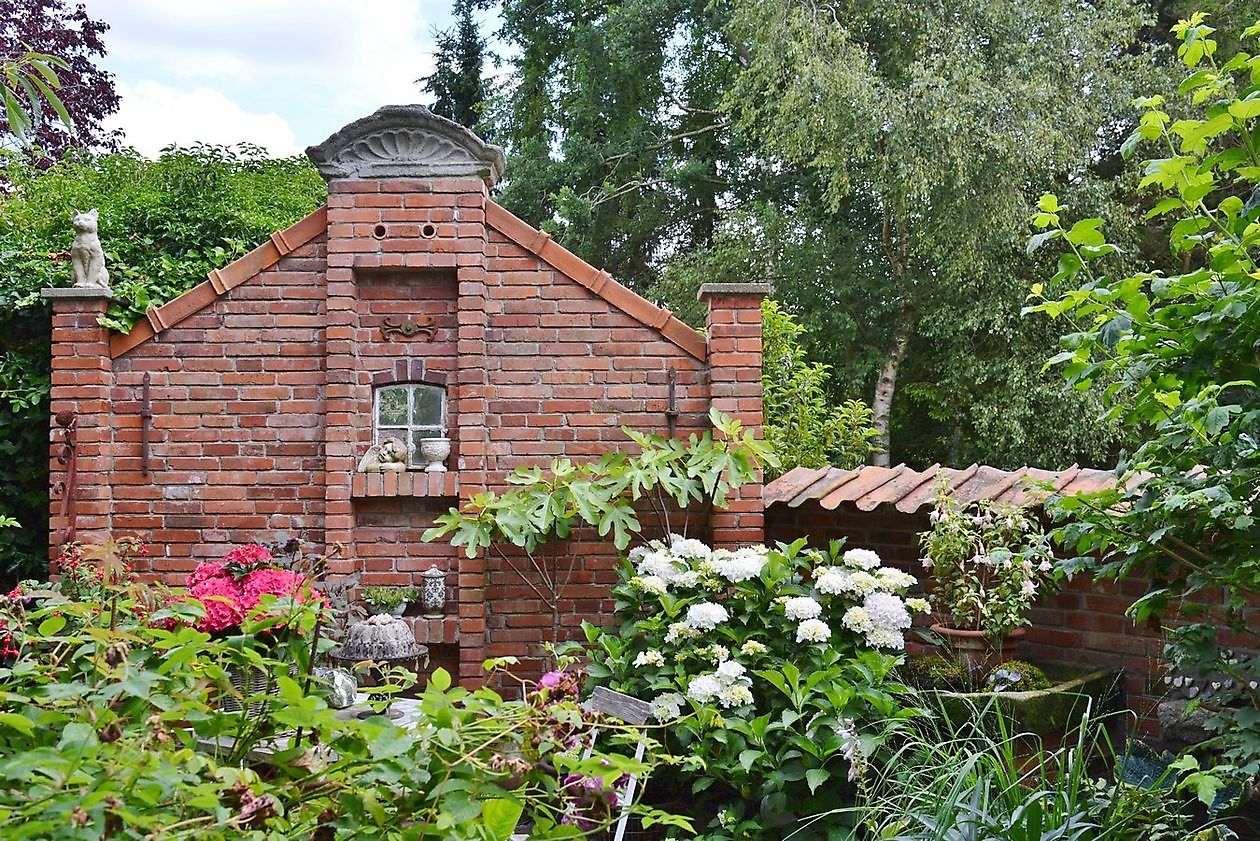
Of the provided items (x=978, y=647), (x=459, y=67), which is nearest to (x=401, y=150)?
(x=978, y=647)

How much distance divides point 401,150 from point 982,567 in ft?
11.5

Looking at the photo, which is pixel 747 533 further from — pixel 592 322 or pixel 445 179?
pixel 445 179

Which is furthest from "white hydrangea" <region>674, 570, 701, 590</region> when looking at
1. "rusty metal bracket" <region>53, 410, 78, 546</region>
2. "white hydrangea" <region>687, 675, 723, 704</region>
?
"rusty metal bracket" <region>53, 410, 78, 546</region>

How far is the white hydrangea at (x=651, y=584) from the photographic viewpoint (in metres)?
4.23

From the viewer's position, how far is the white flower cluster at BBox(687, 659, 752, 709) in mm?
3639

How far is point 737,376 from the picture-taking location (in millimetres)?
5219

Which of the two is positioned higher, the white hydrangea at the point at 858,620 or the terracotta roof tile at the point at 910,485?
the terracotta roof tile at the point at 910,485

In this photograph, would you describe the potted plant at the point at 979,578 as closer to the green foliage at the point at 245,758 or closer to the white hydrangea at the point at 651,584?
the white hydrangea at the point at 651,584

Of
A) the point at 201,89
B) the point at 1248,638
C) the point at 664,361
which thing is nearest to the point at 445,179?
the point at 664,361

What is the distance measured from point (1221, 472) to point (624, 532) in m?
2.71

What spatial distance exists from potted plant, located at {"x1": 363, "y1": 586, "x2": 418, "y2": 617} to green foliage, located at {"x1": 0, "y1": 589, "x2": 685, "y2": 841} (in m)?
3.48

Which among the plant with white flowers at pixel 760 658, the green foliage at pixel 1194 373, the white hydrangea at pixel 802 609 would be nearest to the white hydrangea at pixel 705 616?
the plant with white flowers at pixel 760 658

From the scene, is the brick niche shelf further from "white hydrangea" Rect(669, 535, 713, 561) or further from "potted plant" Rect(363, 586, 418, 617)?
"white hydrangea" Rect(669, 535, 713, 561)

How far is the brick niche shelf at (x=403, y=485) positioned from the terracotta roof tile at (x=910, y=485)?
1.69 metres
